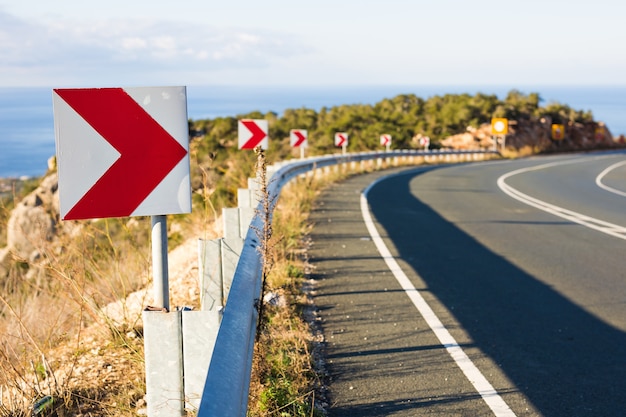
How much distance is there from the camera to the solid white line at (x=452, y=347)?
4.51 m

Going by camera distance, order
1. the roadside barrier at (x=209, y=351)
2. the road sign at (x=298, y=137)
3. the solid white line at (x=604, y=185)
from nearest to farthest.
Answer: the roadside barrier at (x=209, y=351), the solid white line at (x=604, y=185), the road sign at (x=298, y=137)

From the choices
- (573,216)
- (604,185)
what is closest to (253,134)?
(573,216)

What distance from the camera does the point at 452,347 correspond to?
560cm

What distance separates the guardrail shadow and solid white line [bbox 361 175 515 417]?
0.20 m

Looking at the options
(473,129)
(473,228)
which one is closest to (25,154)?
(473,129)

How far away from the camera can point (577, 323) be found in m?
6.36

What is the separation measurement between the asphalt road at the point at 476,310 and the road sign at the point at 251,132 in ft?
5.83

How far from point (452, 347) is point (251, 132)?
8.99m

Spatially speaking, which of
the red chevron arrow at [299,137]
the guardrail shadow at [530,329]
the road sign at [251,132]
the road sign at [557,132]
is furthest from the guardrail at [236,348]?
the road sign at [557,132]

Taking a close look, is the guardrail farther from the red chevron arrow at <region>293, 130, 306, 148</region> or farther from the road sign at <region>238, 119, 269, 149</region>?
the red chevron arrow at <region>293, 130, 306, 148</region>

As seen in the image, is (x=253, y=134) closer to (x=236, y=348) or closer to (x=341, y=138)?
(x=236, y=348)

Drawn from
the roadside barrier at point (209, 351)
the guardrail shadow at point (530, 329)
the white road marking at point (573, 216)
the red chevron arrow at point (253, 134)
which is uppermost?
the red chevron arrow at point (253, 134)

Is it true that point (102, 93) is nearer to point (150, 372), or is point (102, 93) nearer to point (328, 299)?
point (150, 372)

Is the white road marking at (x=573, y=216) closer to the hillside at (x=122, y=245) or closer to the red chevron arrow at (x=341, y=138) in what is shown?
the hillside at (x=122, y=245)
